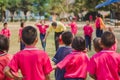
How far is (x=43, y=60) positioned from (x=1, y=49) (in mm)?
679

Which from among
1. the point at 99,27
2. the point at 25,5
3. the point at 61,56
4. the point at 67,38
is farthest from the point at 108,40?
the point at 25,5

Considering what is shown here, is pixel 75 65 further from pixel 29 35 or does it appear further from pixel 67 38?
pixel 29 35

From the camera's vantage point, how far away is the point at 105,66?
5.68m

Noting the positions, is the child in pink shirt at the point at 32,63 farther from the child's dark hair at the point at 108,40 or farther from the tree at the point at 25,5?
the tree at the point at 25,5

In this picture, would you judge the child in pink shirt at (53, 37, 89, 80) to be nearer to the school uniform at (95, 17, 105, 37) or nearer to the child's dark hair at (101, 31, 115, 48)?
the child's dark hair at (101, 31, 115, 48)

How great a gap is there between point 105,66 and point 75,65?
2.44 feet

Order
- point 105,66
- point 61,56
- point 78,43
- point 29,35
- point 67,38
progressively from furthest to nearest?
point 61,56, point 67,38, point 78,43, point 105,66, point 29,35

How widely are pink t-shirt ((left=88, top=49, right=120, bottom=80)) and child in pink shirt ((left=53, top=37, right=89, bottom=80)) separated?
0.59 meters

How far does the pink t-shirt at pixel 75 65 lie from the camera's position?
627cm

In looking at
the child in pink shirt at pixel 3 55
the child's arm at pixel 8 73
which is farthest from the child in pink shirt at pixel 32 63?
the child in pink shirt at pixel 3 55

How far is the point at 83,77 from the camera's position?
248 inches

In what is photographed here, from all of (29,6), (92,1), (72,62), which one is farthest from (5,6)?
(72,62)

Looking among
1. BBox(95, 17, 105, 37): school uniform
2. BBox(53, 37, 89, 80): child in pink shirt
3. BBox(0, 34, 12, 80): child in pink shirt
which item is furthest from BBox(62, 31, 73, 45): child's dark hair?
BBox(95, 17, 105, 37): school uniform

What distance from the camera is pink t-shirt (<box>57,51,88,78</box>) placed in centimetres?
627
